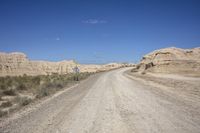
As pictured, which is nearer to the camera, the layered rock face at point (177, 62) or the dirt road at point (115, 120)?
the dirt road at point (115, 120)

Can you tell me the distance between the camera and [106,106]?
11133 millimetres

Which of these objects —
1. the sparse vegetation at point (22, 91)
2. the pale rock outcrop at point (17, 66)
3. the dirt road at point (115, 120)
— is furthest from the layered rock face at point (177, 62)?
the pale rock outcrop at point (17, 66)

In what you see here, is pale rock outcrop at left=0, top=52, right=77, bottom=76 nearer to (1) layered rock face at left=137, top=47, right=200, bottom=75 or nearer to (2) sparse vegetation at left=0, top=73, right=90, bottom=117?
(1) layered rock face at left=137, top=47, right=200, bottom=75

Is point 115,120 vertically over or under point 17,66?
under

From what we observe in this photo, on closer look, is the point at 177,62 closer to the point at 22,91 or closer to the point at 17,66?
the point at 22,91

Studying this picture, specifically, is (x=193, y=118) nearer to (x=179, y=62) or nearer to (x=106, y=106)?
(x=106, y=106)

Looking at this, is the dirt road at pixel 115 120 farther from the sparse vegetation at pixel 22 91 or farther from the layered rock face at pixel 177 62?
the layered rock face at pixel 177 62

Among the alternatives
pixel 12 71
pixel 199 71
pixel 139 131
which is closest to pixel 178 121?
pixel 139 131

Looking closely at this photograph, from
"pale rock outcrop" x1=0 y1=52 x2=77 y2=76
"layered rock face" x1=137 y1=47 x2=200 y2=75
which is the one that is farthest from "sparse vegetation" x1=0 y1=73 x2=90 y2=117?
"pale rock outcrop" x1=0 y1=52 x2=77 y2=76

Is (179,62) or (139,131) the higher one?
(179,62)

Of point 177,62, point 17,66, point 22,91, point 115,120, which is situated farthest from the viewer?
point 17,66

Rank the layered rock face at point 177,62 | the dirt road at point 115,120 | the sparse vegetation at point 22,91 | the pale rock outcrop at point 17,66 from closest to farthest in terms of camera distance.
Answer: the dirt road at point 115,120, the sparse vegetation at point 22,91, the layered rock face at point 177,62, the pale rock outcrop at point 17,66

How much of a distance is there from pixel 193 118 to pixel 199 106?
242 cm

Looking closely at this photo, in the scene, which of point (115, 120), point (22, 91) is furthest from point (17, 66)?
point (115, 120)
